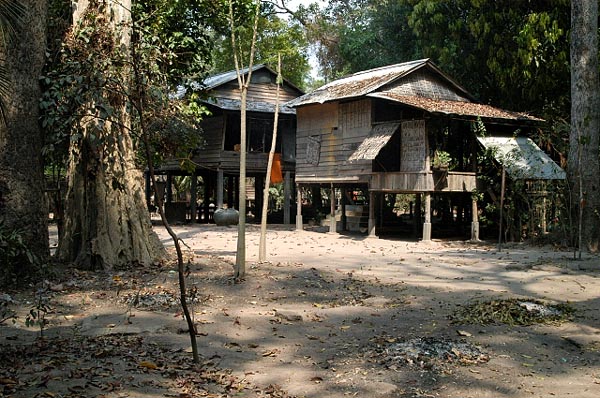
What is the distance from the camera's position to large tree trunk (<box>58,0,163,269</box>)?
9.81 metres

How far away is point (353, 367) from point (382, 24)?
23.1 metres

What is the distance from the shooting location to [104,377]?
15.4ft

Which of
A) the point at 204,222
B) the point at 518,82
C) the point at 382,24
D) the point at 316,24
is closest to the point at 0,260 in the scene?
the point at 518,82

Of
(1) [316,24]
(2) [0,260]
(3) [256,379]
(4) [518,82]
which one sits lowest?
(3) [256,379]

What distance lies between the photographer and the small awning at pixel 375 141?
58.5 feet

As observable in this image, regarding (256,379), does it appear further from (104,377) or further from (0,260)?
(0,260)

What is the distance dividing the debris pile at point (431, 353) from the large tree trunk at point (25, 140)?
5.65m

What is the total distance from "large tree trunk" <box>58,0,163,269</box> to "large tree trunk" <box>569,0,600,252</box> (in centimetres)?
1059

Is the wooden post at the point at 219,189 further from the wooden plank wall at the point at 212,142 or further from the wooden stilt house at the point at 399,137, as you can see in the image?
the wooden stilt house at the point at 399,137

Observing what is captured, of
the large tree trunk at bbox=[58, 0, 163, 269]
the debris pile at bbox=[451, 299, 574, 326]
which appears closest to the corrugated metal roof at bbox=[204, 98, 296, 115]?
the large tree trunk at bbox=[58, 0, 163, 269]

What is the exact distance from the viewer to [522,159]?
53.2ft

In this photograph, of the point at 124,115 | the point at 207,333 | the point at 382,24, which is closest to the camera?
the point at 207,333

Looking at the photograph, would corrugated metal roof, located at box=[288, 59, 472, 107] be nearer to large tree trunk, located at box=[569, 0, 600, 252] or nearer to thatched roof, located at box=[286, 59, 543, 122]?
thatched roof, located at box=[286, 59, 543, 122]

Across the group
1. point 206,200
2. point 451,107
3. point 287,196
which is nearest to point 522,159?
point 451,107
